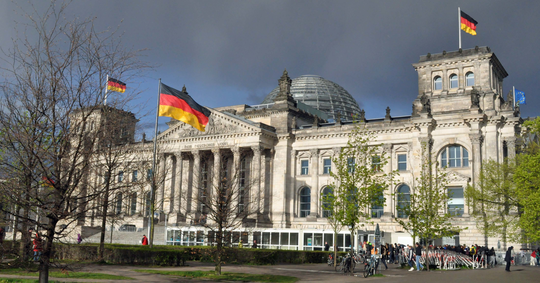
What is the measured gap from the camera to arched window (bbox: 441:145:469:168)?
5844cm

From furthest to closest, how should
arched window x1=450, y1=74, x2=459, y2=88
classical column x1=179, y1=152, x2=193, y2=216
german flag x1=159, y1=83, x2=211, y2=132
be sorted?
classical column x1=179, y1=152, x2=193, y2=216 → arched window x1=450, y1=74, x2=459, y2=88 → german flag x1=159, y1=83, x2=211, y2=132

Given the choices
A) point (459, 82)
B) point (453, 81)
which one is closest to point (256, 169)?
point (453, 81)

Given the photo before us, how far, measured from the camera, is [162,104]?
141ft

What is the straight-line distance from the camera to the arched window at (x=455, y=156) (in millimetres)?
58438

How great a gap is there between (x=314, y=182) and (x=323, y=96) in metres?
31.7

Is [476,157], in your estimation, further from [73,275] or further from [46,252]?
[46,252]

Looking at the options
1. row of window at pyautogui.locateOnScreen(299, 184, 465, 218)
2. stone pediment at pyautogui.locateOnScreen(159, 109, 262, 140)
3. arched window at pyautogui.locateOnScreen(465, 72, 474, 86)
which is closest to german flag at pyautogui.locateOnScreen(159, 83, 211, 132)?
row of window at pyautogui.locateOnScreen(299, 184, 465, 218)

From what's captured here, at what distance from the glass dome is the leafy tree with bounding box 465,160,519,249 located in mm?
40417

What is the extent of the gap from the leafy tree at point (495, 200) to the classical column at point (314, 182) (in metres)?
19.6

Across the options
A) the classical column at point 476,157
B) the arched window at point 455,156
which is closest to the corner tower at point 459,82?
the classical column at point 476,157

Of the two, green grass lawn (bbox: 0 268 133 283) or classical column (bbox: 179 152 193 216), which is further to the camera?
classical column (bbox: 179 152 193 216)

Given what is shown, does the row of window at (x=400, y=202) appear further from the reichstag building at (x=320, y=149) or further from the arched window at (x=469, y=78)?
the arched window at (x=469, y=78)

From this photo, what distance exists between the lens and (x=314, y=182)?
67250mm

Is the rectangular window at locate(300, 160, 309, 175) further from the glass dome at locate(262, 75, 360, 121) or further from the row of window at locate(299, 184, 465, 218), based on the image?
the glass dome at locate(262, 75, 360, 121)
